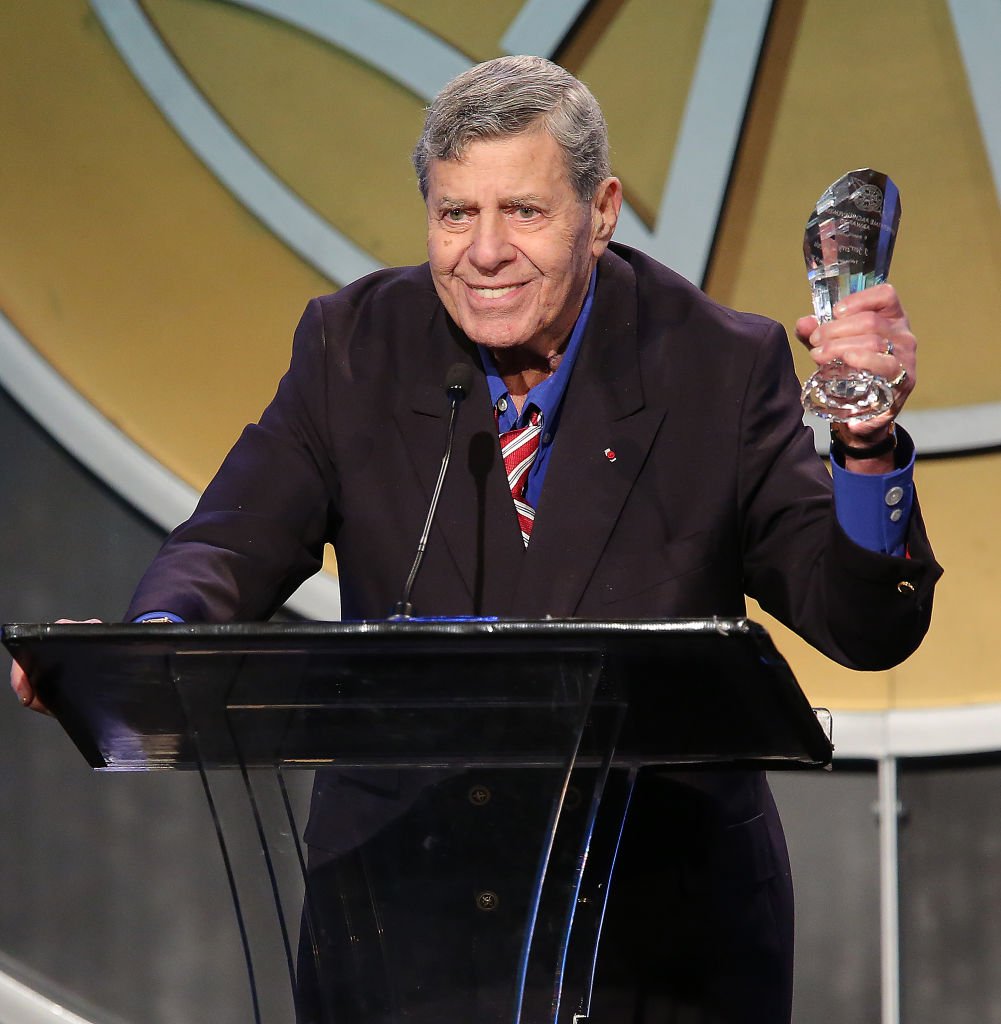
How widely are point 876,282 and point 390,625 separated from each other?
0.60 m

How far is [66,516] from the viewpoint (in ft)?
11.2

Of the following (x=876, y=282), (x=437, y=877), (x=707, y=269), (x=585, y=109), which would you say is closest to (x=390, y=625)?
(x=437, y=877)

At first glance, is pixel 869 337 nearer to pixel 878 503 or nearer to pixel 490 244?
pixel 878 503

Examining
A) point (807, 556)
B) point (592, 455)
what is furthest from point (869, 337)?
point (592, 455)

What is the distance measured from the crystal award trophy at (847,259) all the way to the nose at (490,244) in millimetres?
471

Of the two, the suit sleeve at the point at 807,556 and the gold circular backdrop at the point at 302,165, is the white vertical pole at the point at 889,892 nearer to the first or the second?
the gold circular backdrop at the point at 302,165

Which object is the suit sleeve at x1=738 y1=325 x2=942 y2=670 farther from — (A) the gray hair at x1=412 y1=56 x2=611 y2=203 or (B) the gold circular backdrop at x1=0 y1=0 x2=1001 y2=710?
(B) the gold circular backdrop at x1=0 y1=0 x2=1001 y2=710

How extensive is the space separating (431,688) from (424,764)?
10 cm

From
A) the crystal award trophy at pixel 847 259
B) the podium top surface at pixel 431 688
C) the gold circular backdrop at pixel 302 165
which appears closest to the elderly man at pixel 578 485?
the crystal award trophy at pixel 847 259

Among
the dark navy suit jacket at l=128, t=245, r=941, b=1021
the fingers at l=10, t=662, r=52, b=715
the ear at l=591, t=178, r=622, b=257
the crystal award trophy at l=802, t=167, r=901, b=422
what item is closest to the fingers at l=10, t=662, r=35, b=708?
the fingers at l=10, t=662, r=52, b=715

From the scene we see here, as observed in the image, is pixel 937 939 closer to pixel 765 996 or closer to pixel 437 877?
pixel 765 996

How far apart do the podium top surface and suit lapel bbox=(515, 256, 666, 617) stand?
39 centimetres

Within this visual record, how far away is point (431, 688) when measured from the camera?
1298 millimetres

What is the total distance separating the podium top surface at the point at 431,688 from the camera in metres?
1.22
